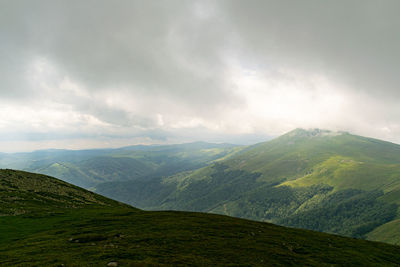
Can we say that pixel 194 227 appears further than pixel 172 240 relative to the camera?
Yes

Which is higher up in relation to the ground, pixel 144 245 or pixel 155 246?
pixel 144 245

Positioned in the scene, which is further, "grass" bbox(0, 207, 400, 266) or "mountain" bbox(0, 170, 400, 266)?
"grass" bbox(0, 207, 400, 266)

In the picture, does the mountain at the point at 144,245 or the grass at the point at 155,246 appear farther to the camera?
the grass at the point at 155,246

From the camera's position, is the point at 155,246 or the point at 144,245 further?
the point at 144,245

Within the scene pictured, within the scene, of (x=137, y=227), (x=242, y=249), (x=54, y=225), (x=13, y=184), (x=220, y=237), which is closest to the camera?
(x=242, y=249)

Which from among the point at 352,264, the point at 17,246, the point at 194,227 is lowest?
the point at 352,264

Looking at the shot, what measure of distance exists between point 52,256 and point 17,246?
11.1 meters

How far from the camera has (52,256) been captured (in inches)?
1001

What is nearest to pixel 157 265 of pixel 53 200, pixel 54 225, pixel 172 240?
pixel 172 240

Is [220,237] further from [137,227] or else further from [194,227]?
[137,227]

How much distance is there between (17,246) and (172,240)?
23097 mm

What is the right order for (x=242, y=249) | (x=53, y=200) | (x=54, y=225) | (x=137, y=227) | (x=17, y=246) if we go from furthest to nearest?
1. (x=53, y=200)
2. (x=54, y=225)
3. (x=137, y=227)
4. (x=242, y=249)
5. (x=17, y=246)

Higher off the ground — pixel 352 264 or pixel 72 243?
pixel 72 243

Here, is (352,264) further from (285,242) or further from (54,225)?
(54,225)
